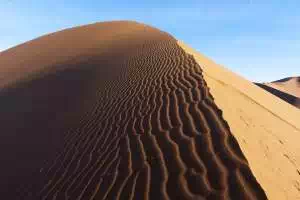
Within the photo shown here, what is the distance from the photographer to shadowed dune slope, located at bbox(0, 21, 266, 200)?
4861mm

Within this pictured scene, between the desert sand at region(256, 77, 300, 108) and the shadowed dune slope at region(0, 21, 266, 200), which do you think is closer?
the shadowed dune slope at region(0, 21, 266, 200)

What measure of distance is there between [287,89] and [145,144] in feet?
186

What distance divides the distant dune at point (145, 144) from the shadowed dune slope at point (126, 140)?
21 millimetres

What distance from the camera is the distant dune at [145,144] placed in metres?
4.83

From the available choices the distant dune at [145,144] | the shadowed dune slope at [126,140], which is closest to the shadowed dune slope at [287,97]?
the shadowed dune slope at [126,140]

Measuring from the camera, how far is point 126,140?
6.79 meters

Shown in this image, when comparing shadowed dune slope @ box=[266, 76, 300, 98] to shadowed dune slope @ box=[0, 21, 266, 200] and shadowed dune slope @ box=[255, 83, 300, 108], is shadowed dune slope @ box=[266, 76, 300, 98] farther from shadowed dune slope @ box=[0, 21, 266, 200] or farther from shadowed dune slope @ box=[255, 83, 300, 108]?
shadowed dune slope @ box=[0, 21, 266, 200]

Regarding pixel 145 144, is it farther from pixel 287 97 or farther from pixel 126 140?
pixel 287 97

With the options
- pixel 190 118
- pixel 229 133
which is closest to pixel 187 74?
pixel 190 118

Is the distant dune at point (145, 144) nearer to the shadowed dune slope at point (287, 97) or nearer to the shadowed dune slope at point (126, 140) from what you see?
the shadowed dune slope at point (126, 140)

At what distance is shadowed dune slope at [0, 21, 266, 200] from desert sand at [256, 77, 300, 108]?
37451mm

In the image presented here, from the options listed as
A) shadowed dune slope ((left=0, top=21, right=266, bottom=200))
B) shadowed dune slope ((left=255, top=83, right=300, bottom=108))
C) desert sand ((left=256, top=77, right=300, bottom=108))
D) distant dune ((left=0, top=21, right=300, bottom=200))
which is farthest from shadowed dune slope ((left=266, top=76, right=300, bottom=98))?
distant dune ((left=0, top=21, right=300, bottom=200))

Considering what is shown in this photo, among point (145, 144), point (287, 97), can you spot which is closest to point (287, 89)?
Result: point (287, 97)

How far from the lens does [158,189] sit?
15.7 feet
